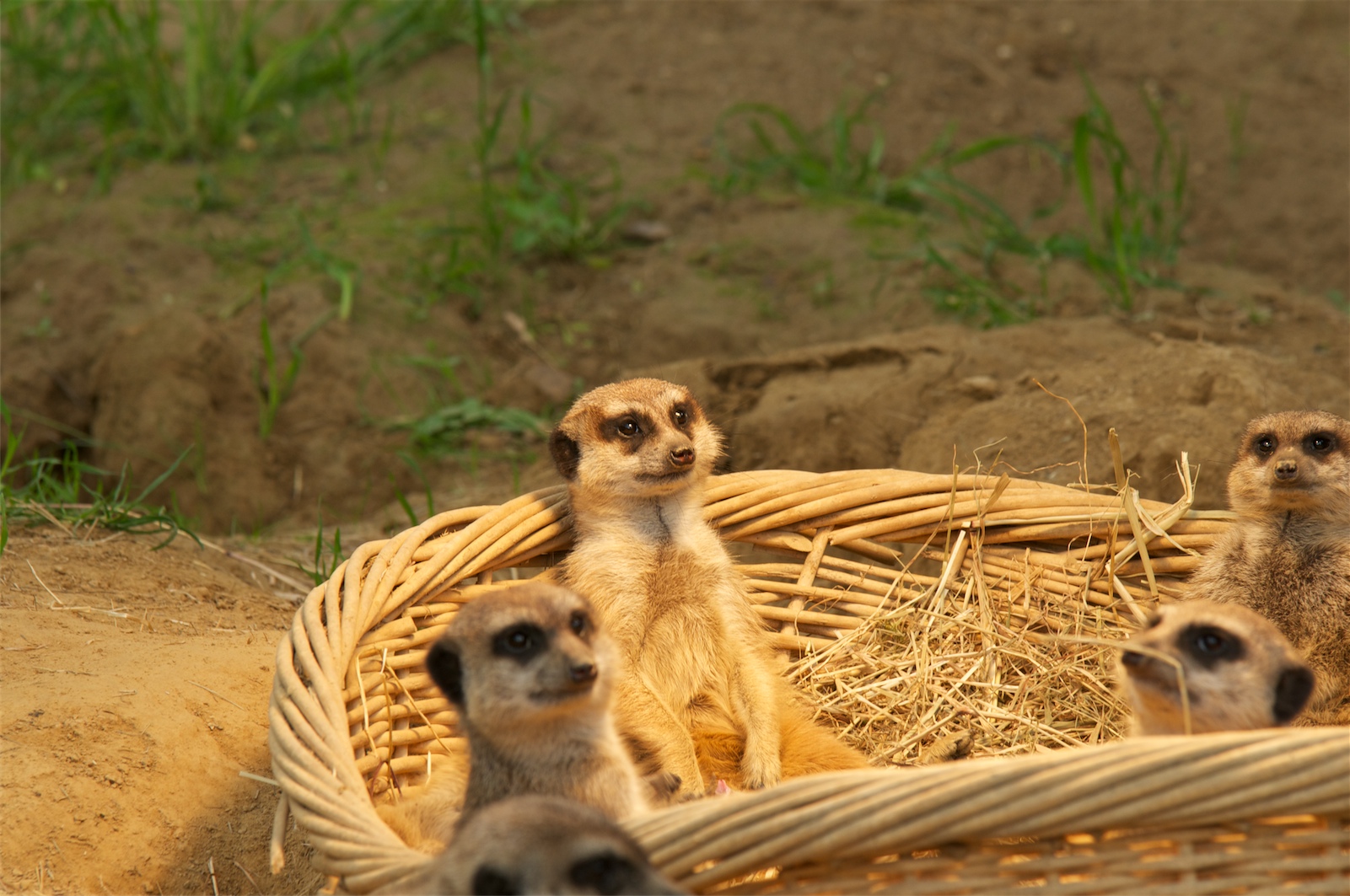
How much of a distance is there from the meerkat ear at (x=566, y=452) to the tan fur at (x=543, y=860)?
146 cm

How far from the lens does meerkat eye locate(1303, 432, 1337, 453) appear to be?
2773 millimetres

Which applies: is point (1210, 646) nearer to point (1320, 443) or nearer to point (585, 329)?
point (1320, 443)

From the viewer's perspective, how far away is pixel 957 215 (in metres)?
6.14

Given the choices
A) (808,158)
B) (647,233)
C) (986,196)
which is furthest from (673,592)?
(808,158)

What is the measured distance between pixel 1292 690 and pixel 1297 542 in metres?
0.84

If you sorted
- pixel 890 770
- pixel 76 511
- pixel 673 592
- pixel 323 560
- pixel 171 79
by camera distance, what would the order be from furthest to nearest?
pixel 171 79 → pixel 323 560 → pixel 76 511 → pixel 673 592 → pixel 890 770

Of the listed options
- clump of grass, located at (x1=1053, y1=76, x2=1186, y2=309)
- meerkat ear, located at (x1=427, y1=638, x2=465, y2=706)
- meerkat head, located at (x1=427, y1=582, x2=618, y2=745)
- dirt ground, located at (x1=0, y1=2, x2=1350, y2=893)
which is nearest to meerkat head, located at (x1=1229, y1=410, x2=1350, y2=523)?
dirt ground, located at (x1=0, y1=2, x2=1350, y2=893)

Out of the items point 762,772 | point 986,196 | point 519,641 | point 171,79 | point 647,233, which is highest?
point 171,79

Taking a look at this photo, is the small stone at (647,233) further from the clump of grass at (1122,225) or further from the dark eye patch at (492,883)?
the dark eye patch at (492,883)

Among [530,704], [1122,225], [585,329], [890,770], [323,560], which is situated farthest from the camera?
[585,329]

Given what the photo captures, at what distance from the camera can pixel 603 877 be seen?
5.07 ft

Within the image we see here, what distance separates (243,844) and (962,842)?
1.60 m

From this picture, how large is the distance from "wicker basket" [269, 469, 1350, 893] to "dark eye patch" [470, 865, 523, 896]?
19 centimetres

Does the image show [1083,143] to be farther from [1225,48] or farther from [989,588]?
[1225,48]
